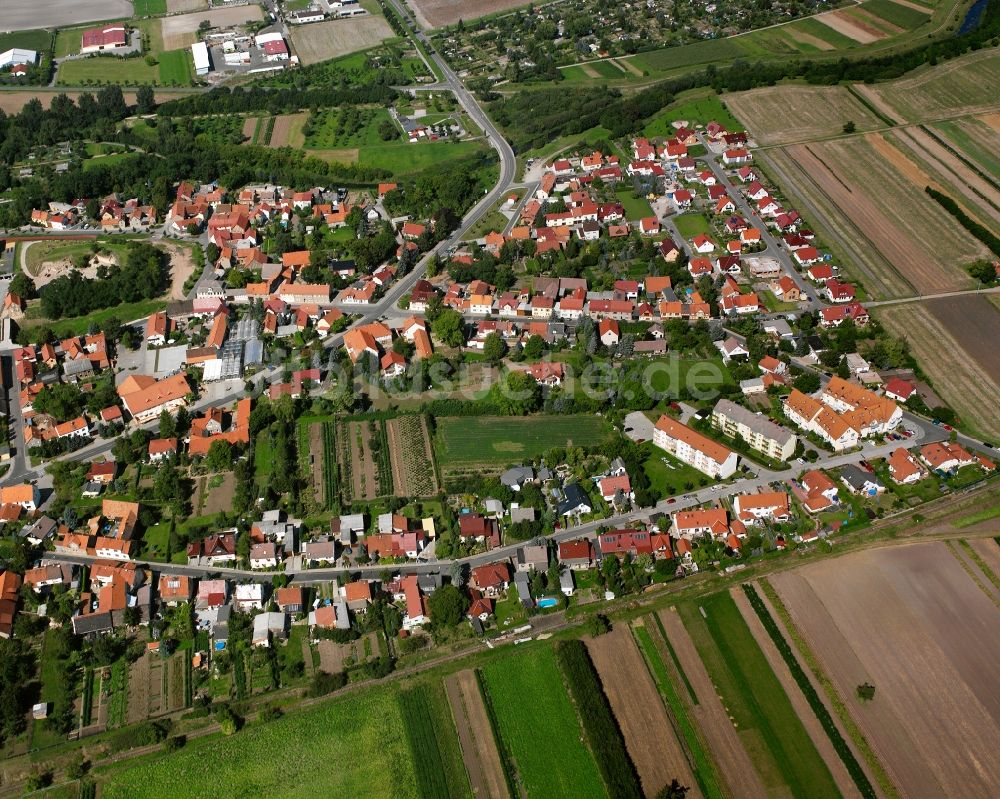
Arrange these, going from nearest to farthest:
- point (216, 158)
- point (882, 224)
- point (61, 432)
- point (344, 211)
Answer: point (61, 432), point (882, 224), point (344, 211), point (216, 158)

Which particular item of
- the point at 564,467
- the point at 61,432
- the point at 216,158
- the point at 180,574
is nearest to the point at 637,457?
the point at 564,467

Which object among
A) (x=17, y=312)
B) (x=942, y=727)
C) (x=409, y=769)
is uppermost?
(x=942, y=727)

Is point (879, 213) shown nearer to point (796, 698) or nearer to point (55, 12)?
point (796, 698)

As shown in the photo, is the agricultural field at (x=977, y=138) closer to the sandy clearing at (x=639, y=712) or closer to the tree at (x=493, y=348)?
the tree at (x=493, y=348)

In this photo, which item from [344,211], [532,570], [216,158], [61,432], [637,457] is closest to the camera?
[532,570]

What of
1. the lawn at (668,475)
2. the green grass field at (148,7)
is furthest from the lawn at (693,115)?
the green grass field at (148,7)

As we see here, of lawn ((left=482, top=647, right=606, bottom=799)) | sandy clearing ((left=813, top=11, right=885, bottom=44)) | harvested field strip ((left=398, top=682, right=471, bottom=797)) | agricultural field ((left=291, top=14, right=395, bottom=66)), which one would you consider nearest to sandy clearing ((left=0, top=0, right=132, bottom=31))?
agricultural field ((left=291, top=14, right=395, bottom=66))

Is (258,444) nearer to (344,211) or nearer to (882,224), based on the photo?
(344,211)
